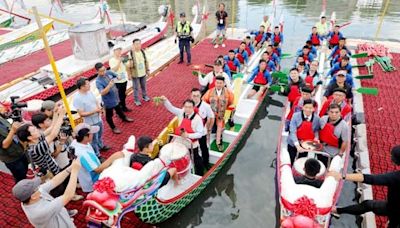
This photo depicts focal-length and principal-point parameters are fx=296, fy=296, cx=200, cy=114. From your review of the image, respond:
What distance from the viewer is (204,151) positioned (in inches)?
194

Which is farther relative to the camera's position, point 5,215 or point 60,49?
point 60,49

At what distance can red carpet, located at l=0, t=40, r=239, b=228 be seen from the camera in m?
4.26

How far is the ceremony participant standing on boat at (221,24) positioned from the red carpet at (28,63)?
17.9 feet

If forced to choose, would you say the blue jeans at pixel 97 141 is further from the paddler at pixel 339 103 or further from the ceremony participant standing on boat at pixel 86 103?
the paddler at pixel 339 103

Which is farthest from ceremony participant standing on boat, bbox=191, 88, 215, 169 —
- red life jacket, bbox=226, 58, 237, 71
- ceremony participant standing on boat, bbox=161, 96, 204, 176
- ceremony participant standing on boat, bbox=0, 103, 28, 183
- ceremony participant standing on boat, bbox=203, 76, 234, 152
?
red life jacket, bbox=226, 58, 237, 71

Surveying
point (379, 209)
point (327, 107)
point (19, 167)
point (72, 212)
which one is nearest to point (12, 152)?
point (19, 167)

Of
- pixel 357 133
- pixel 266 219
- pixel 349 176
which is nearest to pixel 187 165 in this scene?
pixel 266 219

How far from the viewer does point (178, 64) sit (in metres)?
9.65

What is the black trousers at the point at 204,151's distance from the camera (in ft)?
15.5

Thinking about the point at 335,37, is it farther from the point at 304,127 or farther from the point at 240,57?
the point at 304,127

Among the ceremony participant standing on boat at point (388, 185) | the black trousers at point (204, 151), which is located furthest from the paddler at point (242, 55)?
the ceremony participant standing on boat at point (388, 185)

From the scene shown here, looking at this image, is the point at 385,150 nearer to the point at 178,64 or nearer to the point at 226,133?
the point at 226,133

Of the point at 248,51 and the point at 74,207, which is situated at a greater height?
the point at 248,51

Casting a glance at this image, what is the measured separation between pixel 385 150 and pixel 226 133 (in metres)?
2.97
